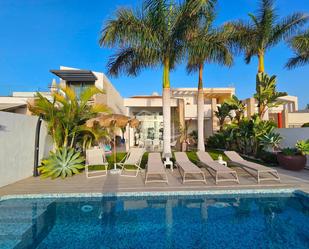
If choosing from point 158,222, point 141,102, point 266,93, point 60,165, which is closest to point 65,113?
point 60,165

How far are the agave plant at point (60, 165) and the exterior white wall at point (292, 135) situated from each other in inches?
392

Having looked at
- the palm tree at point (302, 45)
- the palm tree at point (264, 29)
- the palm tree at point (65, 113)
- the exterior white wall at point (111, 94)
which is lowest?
the palm tree at point (65, 113)

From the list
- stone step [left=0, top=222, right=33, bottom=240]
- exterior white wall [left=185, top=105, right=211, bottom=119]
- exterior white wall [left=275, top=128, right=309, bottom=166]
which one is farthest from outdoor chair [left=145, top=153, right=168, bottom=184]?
exterior white wall [left=185, top=105, right=211, bottom=119]

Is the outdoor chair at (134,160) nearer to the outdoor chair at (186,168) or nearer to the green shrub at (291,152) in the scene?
the outdoor chair at (186,168)

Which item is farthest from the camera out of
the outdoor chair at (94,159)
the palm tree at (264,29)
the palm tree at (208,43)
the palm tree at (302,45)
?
the palm tree at (264,29)

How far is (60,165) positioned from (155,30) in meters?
7.07

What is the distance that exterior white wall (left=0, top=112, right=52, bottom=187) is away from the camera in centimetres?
705

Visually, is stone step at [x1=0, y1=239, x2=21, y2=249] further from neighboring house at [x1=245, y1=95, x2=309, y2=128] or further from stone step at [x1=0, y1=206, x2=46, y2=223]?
neighboring house at [x1=245, y1=95, x2=309, y2=128]

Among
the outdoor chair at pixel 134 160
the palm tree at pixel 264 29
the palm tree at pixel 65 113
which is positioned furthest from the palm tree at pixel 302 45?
the palm tree at pixel 65 113

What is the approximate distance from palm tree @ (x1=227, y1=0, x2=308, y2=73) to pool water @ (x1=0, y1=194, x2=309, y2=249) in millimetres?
9554

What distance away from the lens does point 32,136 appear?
339 inches

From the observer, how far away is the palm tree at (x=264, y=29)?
40.4ft

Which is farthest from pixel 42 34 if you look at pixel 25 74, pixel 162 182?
pixel 162 182

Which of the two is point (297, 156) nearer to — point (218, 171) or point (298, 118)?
point (218, 171)
